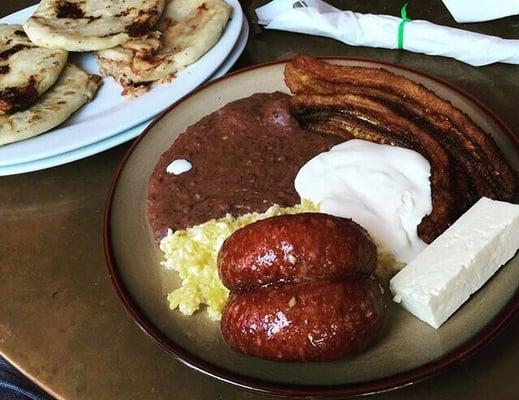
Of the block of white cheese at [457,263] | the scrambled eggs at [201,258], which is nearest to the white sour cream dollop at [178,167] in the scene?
the scrambled eggs at [201,258]

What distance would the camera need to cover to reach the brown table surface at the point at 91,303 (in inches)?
45.9

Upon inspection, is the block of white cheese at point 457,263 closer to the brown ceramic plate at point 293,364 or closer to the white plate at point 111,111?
the brown ceramic plate at point 293,364

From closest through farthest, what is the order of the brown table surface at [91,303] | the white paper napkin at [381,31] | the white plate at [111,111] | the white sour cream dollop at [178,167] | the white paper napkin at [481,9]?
the brown table surface at [91,303]
the white sour cream dollop at [178,167]
the white plate at [111,111]
the white paper napkin at [381,31]
the white paper napkin at [481,9]

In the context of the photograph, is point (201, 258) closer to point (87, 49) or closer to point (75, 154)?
point (75, 154)

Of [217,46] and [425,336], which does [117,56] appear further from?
[425,336]

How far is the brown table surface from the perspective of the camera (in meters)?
1.17

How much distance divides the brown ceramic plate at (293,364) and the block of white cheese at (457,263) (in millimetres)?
24

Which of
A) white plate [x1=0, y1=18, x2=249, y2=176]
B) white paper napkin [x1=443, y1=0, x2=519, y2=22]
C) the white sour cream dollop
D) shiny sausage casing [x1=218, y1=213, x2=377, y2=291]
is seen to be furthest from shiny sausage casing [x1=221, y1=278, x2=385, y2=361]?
white paper napkin [x1=443, y1=0, x2=519, y2=22]

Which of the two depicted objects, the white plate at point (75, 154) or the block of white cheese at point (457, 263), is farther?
the white plate at point (75, 154)

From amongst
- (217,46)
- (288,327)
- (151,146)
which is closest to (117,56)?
(217,46)

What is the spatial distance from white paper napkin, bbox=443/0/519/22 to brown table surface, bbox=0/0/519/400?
3 centimetres

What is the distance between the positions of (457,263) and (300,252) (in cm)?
27

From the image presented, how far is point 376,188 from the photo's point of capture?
1323mm

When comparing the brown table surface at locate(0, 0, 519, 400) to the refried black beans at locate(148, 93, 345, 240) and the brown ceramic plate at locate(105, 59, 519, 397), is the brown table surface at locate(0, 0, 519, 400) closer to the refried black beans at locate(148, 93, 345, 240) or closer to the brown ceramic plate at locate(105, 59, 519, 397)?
the brown ceramic plate at locate(105, 59, 519, 397)
